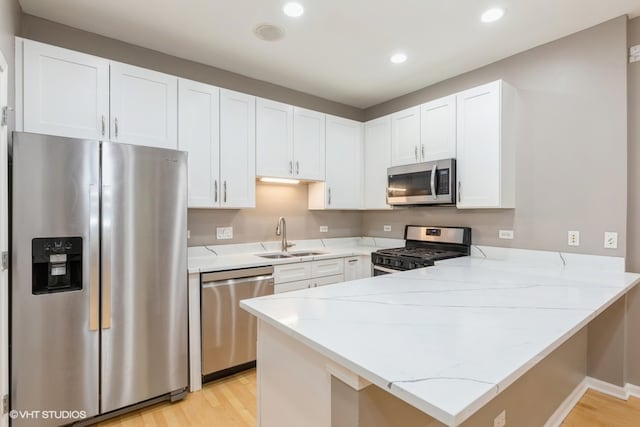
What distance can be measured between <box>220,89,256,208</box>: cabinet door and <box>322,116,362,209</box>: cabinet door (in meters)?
0.95

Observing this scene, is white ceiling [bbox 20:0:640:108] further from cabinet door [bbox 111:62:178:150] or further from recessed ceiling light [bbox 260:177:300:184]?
recessed ceiling light [bbox 260:177:300:184]

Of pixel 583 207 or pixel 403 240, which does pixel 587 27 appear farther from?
pixel 403 240

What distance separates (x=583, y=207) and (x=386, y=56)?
199 centimetres

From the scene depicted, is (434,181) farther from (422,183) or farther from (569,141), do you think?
(569,141)

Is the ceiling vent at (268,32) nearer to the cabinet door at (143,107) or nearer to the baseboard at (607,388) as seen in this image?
the cabinet door at (143,107)

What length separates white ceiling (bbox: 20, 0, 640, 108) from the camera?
82.7 inches

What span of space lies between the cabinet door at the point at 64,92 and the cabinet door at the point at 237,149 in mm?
891

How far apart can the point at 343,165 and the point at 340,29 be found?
158cm

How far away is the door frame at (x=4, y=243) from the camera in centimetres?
162

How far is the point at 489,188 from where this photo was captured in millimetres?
2646

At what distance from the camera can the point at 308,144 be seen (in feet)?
11.1

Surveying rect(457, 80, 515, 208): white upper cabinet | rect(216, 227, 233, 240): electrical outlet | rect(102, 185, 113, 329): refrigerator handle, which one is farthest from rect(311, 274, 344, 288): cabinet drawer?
rect(102, 185, 113, 329): refrigerator handle

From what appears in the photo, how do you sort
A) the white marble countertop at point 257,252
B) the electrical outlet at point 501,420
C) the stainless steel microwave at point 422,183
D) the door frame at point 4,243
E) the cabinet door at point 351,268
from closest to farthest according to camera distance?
the electrical outlet at point 501,420 → the door frame at point 4,243 → the white marble countertop at point 257,252 → the stainless steel microwave at point 422,183 → the cabinet door at point 351,268

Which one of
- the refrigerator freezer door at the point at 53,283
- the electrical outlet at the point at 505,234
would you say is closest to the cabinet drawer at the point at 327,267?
the electrical outlet at the point at 505,234
